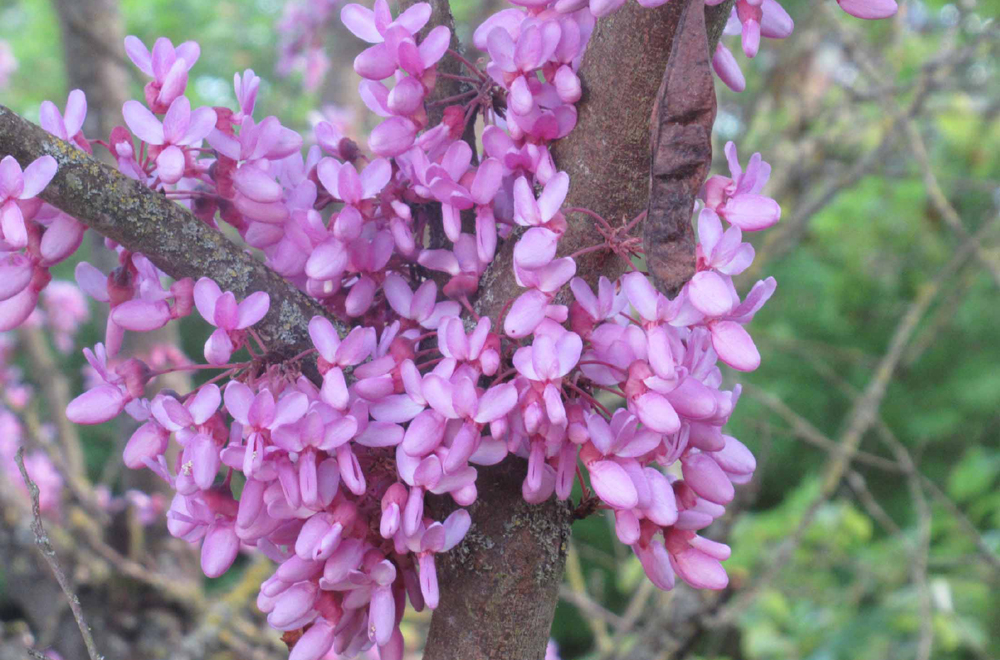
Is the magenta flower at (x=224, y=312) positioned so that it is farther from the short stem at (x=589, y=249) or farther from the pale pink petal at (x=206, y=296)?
the short stem at (x=589, y=249)

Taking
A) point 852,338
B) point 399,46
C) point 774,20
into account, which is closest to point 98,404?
point 399,46

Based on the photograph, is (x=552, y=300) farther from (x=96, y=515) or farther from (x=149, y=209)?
(x=96, y=515)

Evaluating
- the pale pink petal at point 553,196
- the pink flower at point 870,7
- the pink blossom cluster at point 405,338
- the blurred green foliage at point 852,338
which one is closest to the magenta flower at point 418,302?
A: the pink blossom cluster at point 405,338

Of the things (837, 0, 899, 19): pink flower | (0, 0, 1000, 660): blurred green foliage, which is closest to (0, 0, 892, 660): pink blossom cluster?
(837, 0, 899, 19): pink flower

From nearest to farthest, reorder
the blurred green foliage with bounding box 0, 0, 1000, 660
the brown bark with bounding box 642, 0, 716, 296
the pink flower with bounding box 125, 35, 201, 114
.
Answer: the brown bark with bounding box 642, 0, 716, 296 → the pink flower with bounding box 125, 35, 201, 114 → the blurred green foliage with bounding box 0, 0, 1000, 660

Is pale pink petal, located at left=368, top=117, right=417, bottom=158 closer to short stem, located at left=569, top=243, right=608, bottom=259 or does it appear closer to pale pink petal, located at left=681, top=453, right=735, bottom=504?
short stem, located at left=569, top=243, right=608, bottom=259

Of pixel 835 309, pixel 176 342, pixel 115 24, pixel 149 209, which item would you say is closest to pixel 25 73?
pixel 115 24
